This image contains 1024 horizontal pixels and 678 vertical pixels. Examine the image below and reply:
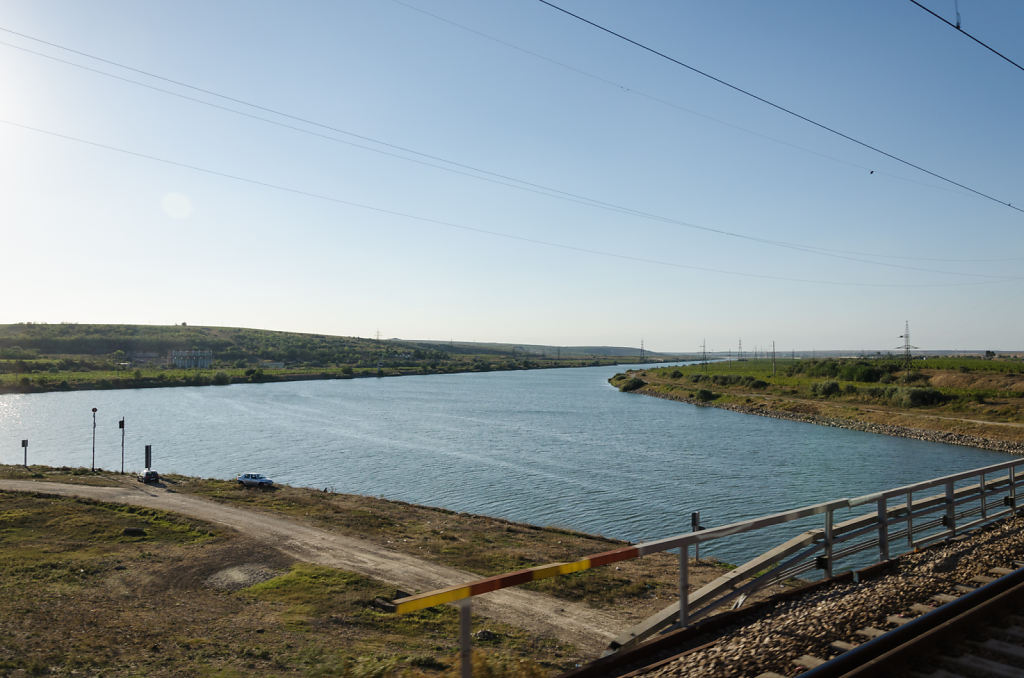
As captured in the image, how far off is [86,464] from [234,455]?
12.4 meters

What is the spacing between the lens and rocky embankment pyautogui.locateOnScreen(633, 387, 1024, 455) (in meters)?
52.6

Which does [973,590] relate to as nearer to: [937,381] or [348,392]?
[937,381]

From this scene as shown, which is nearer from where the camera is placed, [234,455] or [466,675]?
[466,675]

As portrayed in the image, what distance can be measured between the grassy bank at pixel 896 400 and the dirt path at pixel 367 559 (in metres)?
53.1

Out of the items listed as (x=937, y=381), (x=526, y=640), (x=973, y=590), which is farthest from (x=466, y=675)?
(x=937, y=381)

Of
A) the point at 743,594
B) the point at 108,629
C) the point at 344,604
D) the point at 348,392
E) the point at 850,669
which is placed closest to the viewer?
the point at 850,669

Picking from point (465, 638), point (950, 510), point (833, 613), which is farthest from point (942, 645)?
point (950, 510)

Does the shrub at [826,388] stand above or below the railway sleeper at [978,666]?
below

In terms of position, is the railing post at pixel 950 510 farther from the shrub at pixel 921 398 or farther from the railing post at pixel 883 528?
the shrub at pixel 921 398

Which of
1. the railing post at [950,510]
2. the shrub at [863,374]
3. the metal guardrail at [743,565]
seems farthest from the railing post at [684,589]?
the shrub at [863,374]

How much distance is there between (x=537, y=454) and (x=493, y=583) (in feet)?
160

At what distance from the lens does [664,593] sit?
1914cm

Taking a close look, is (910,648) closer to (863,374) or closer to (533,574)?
(533,574)

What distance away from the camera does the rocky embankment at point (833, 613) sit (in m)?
6.71
